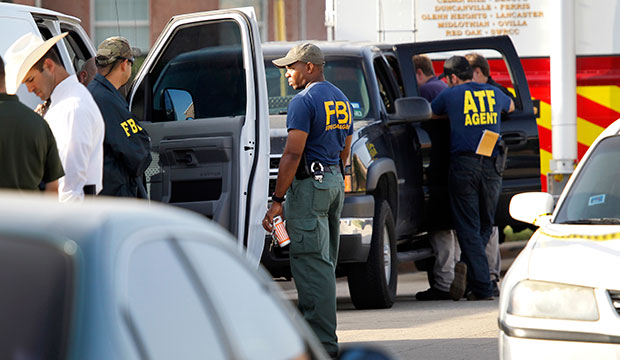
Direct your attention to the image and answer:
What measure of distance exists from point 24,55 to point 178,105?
1983 mm

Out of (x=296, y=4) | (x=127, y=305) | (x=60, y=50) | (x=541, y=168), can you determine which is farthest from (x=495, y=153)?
(x=296, y=4)

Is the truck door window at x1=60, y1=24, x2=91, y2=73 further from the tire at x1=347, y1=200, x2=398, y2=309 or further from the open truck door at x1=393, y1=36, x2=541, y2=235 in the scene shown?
the open truck door at x1=393, y1=36, x2=541, y2=235

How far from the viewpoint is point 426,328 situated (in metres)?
7.90

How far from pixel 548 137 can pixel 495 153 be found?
67.5 inches

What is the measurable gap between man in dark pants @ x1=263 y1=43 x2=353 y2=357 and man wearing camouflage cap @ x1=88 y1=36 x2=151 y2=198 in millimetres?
837

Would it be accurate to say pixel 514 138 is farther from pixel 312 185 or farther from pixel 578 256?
pixel 578 256

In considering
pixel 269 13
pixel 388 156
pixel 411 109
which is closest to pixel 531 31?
pixel 411 109

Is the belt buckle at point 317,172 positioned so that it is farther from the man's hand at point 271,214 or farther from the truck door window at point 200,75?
the truck door window at point 200,75

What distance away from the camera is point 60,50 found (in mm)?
7031

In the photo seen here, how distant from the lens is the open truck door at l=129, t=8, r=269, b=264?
689 centimetres

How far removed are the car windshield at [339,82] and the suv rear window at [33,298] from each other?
7.33 m

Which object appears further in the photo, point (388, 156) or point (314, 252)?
point (388, 156)

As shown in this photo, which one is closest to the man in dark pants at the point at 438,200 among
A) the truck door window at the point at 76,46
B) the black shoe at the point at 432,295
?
the black shoe at the point at 432,295

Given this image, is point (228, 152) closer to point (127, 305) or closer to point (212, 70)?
point (212, 70)
